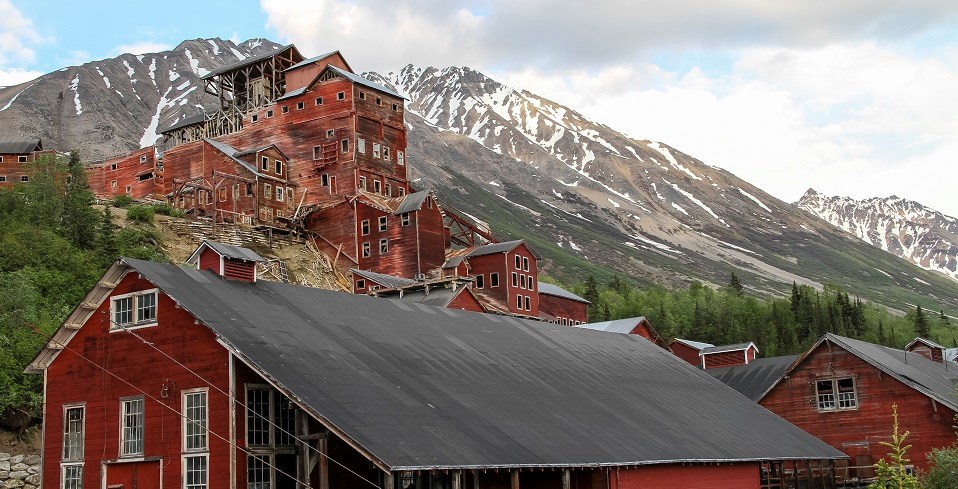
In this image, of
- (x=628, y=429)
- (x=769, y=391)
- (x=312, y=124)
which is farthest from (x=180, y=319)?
(x=312, y=124)

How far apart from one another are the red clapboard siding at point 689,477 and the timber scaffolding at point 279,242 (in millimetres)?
42118

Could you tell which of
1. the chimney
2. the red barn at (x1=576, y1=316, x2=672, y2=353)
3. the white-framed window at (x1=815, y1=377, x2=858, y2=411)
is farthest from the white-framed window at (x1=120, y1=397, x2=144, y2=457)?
the red barn at (x1=576, y1=316, x2=672, y2=353)

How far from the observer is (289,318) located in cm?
3167

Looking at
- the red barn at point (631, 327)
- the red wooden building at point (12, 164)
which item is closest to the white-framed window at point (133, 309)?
the red barn at point (631, 327)

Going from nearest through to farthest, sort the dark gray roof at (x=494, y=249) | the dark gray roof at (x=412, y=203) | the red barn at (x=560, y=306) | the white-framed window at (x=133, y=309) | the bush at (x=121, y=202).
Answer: the white-framed window at (x=133, y=309), the dark gray roof at (x=412, y=203), the dark gray roof at (x=494, y=249), the bush at (x=121, y=202), the red barn at (x=560, y=306)

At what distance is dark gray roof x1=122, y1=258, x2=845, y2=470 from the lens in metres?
26.5

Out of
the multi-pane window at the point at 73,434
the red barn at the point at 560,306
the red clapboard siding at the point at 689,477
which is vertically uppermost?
the red barn at the point at 560,306

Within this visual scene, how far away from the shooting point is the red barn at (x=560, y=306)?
88.1 metres

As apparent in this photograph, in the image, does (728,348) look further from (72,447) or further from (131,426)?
(72,447)

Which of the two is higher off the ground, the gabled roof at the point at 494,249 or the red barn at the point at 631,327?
the gabled roof at the point at 494,249

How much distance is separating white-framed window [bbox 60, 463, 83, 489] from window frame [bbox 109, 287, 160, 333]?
4.14 metres

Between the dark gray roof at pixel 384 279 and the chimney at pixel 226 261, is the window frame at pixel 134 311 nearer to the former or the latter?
the chimney at pixel 226 261

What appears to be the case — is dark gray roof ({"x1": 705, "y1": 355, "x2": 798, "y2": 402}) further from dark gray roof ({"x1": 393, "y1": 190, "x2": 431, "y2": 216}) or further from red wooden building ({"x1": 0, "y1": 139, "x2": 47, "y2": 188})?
red wooden building ({"x1": 0, "y1": 139, "x2": 47, "y2": 188})

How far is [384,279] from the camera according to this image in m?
72.7
